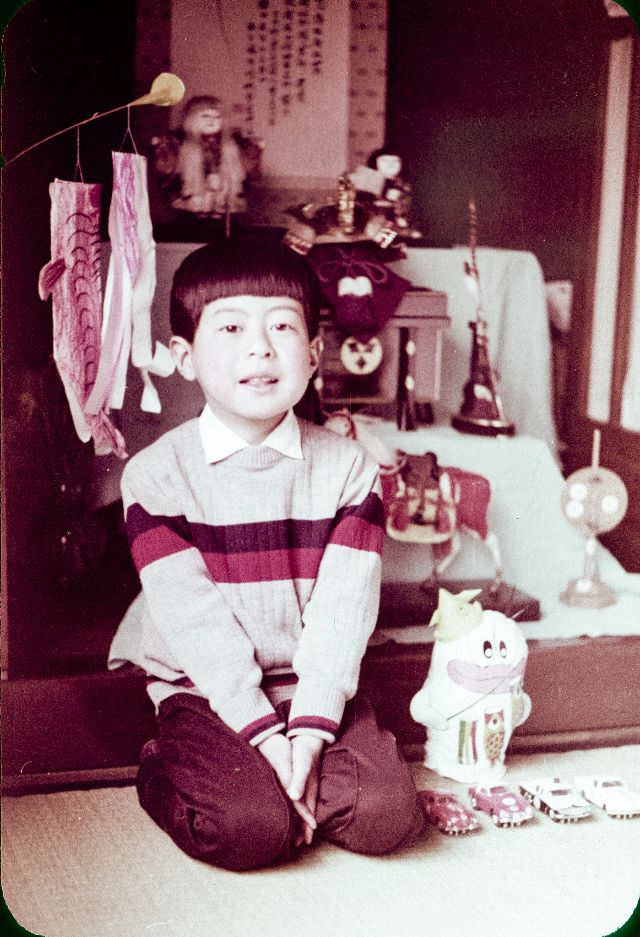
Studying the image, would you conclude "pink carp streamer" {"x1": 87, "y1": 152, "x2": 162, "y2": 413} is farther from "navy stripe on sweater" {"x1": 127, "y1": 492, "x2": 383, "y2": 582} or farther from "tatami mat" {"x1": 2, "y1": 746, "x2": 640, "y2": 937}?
"tatami mat" {"x1": 2, "y1": 746, "x2": 640, "y2": 937}

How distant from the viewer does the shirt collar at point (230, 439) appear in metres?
1.25

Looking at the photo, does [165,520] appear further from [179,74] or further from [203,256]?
[179,74]

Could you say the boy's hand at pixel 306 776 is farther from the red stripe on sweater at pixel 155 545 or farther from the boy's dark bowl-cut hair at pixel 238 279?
the boy's dark bowl-cut hair at pixel 238 279

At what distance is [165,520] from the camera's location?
1.24 metres

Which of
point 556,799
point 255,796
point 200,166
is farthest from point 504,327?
point 255,796

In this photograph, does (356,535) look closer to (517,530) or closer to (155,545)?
(155,545)

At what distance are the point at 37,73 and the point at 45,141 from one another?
0.08 metres

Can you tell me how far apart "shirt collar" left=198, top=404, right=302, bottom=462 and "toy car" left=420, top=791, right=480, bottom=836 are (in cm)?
45

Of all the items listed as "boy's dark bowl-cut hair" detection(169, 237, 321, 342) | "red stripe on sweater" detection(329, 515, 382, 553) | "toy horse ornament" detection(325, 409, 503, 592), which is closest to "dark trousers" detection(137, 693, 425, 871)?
"red stripe on sweater" detection(329, 515, 382, 553)

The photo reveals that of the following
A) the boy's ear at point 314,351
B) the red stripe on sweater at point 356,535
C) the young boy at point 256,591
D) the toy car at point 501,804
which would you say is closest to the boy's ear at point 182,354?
the young boy at point 256,591

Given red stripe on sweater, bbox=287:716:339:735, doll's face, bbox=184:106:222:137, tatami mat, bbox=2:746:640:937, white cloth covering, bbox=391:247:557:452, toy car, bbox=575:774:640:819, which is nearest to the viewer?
tatami mat, bbox=2:746:640:937

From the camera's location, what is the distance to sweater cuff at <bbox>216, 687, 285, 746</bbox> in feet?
3.84

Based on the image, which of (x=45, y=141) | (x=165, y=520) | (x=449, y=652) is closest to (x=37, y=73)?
(x=45, y=141)

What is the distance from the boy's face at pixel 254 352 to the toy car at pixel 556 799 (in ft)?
1.91
